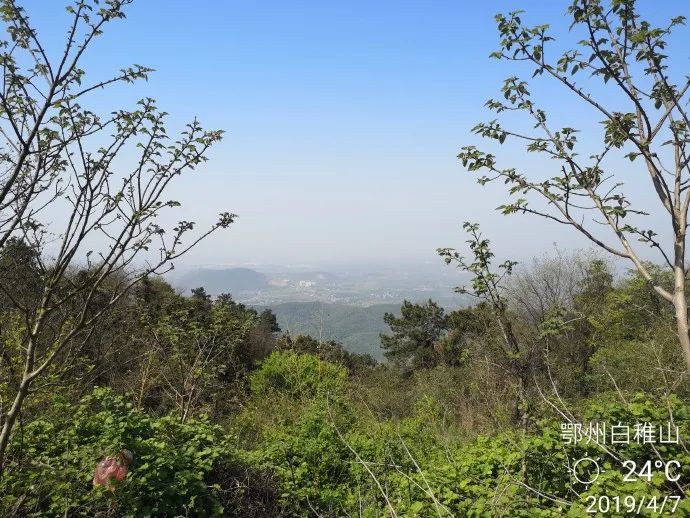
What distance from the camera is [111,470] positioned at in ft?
13.0

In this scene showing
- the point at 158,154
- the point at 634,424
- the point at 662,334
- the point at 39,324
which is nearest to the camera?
the point at 39,324

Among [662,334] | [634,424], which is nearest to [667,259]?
[634,424]

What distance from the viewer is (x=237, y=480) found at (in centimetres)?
502

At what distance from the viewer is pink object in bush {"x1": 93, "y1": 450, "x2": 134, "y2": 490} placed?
3.88 metres

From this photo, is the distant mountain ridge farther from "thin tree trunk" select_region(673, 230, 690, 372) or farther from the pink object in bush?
"thin tree trunk" select_region(673, 230, 690, 372)

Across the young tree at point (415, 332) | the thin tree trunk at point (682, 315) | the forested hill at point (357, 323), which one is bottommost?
the forested hill at point (357, 323)

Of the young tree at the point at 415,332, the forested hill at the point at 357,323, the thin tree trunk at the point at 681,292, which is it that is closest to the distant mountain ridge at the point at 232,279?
the forested hill at the point at 357,323

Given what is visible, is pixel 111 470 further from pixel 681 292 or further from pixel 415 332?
pixel 415 332

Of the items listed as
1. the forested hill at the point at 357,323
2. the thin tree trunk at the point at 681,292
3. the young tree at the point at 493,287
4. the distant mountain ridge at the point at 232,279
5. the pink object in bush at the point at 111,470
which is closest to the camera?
the thin tree trunk at the point at 681,292

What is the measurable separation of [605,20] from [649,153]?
→ 737 millimetres

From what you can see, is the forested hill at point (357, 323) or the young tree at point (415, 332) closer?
the young tree at point (415, 332)

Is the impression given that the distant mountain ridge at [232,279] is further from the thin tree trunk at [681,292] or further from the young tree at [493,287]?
the thin tree trunk at [681,292]

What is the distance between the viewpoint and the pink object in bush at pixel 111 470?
3875 millimetres

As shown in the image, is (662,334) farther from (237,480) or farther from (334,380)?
(237,480)
